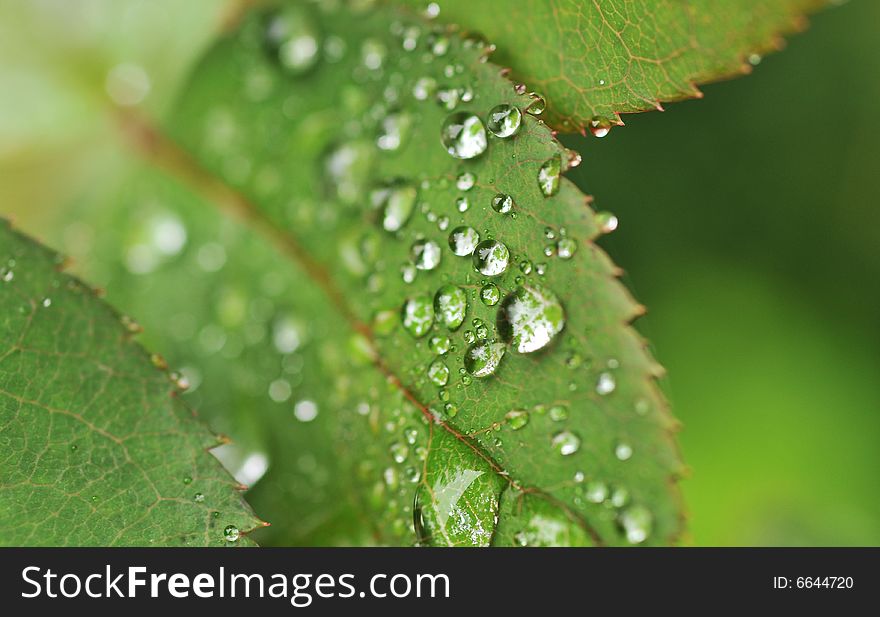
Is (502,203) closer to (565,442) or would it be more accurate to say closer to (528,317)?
(528,317)

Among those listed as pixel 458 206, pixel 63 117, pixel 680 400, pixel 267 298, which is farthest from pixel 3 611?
pixel 680 400

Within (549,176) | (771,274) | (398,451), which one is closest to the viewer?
(549,176)

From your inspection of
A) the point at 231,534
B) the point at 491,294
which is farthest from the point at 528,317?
the point at 231,534

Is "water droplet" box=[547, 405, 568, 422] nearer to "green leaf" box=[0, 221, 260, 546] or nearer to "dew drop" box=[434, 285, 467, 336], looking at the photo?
"dew drop" box=[434, 285, 467, 336]

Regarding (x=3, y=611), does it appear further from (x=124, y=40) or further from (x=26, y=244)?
(x=124, y=40)

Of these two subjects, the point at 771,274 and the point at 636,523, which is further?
the point at 771,274

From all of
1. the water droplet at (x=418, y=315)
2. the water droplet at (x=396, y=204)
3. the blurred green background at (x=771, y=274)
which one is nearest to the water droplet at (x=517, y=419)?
the water droplet at (x=418, y=315)

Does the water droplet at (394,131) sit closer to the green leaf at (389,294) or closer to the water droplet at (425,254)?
the green leaf at (389,294)
